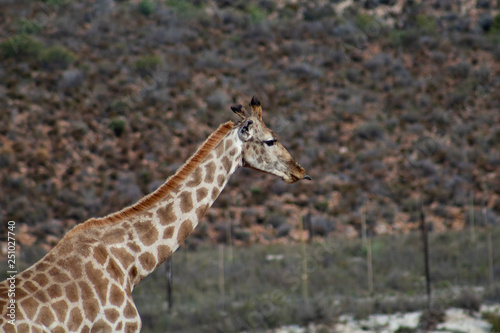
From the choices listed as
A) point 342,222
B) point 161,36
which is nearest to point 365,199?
point 342,222

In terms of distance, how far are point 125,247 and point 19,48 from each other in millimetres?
29143

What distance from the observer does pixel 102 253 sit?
5.33 m

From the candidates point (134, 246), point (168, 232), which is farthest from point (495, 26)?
point (134, 246)

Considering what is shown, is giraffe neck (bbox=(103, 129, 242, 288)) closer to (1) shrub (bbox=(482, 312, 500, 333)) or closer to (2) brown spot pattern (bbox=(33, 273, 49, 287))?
(2) brown spot pattern (bbox=(33, 273, 49, 287))

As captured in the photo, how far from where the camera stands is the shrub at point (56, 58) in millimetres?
31906

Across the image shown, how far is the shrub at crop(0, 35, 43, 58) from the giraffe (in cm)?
2832

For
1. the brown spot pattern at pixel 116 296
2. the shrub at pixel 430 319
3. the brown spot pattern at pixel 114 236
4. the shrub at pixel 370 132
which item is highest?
the shrub at pixel 370 132

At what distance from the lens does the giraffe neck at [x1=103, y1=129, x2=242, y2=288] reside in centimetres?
553

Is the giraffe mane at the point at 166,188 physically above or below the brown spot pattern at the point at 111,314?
above

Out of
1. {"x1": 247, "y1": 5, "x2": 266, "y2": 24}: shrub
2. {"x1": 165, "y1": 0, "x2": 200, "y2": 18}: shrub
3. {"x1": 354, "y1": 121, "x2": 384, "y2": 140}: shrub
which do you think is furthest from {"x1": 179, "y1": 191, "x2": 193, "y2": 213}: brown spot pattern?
{"x1": 247, "y1": 5, "x2": 266, "y2": 24}: shrub

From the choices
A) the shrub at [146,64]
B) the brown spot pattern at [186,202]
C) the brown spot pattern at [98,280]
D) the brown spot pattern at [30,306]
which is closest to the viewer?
the brown spot pattern at [30,306]

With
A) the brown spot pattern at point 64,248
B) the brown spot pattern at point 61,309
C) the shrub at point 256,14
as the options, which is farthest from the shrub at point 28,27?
the brown spot pattern at point 61,309

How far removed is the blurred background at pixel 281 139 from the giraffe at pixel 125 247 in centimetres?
842

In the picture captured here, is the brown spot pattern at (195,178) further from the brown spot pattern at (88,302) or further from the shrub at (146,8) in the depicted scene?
the shrub at (146,8)
